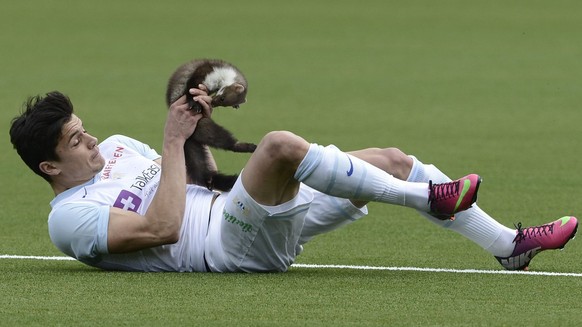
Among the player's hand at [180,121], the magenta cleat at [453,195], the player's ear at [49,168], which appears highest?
the player's hand at [180,121]

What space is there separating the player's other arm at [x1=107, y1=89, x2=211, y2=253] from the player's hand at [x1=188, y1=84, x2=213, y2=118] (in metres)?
0.25

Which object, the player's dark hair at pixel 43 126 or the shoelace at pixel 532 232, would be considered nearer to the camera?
the player's dark hair at pixel 43 126

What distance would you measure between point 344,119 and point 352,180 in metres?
12.4

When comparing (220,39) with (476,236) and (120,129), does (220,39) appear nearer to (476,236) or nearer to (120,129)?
(120,129)

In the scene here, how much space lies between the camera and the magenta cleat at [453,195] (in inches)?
271

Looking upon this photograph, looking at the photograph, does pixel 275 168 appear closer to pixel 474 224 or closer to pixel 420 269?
pixel 474 224

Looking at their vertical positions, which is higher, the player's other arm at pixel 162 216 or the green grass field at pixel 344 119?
the player's other arm at pixel 162 216

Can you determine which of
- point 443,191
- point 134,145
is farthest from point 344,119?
point 443,191

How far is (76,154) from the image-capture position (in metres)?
7.46

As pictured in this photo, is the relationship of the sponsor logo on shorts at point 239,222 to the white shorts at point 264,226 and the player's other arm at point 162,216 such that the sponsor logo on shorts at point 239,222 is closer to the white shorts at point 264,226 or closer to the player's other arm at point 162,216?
the white shorts at point 264,226

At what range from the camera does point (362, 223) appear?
10.2m

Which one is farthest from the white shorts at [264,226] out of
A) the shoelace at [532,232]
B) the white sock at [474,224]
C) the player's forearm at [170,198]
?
the shoelace at [532,232]

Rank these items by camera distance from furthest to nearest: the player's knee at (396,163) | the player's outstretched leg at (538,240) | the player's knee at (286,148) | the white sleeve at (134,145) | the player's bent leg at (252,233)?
1. the white sleeve at (134,145)
2. the player's outstretched leg at (538,240)
3. the player's knee at (396,163)
4. the player's bent leg at (252,233)
5. the player's knee at (286,148)

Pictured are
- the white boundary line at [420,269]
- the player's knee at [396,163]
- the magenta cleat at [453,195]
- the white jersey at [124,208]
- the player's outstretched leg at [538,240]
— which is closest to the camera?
the magenta cleat at [453,195]
